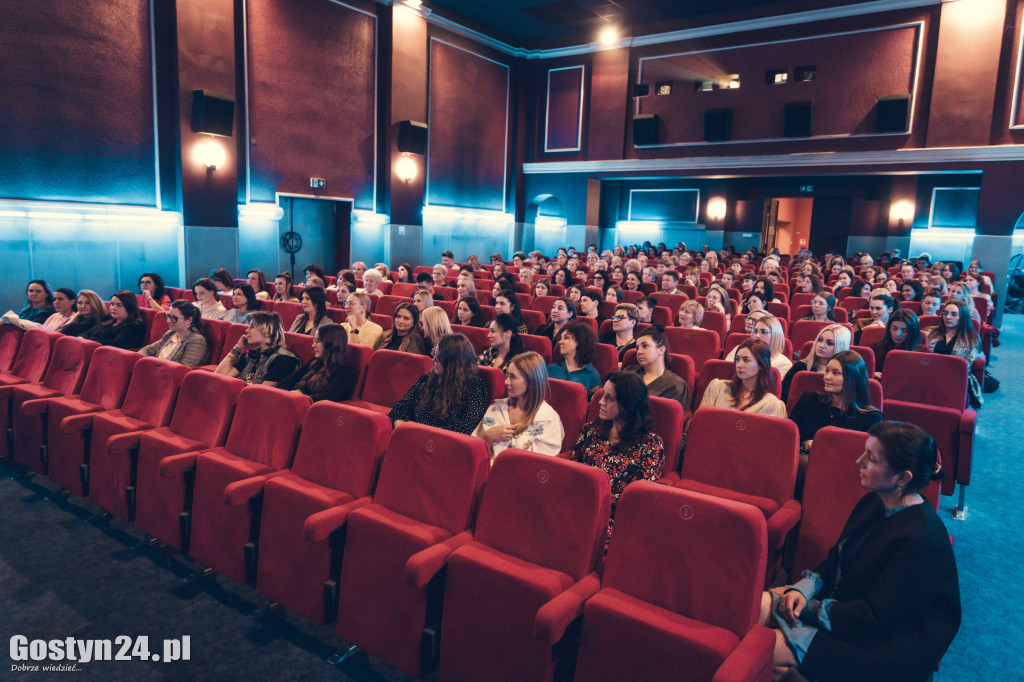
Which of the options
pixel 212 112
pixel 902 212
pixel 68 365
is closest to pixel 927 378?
pixel 68 365

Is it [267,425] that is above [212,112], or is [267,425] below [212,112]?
below

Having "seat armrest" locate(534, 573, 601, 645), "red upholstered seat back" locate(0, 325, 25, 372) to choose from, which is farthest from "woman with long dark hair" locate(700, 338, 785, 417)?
"red upholstered seat back" locate(0, 325, 25, 372)

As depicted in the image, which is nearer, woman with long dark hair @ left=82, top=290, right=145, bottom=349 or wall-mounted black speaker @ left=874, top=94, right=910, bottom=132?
woman with long dark hair @ left=82, top=290, right=145, bottom=349

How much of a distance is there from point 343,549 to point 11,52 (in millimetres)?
7305

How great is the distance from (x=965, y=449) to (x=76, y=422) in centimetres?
411

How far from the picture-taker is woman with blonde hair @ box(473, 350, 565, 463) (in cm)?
254

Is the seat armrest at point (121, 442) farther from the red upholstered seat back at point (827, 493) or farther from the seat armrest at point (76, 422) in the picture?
the red upholstered seat back at point (827, 493)

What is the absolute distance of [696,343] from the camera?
167 inches

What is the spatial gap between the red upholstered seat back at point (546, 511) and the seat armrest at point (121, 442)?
169 cm

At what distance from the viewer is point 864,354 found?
11.9 feet

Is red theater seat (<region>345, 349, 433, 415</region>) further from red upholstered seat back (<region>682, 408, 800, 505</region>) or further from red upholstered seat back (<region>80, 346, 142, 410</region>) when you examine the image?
red upholstered seat back (<region>682, 408, 800, 505</region>)

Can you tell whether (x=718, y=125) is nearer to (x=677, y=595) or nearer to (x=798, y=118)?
(x=798, y=118)

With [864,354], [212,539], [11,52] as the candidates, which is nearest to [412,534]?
[212,539]

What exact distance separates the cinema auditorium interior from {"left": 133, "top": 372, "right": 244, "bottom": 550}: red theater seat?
0.05 ft
